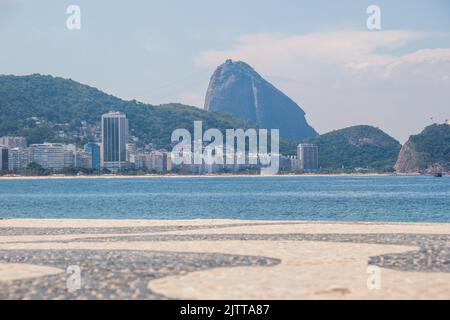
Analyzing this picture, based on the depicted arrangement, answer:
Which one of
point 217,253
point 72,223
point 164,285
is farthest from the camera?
point 72,223

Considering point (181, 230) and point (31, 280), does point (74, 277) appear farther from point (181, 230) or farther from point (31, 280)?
point (181, 230)

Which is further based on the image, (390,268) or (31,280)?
(390,268)
